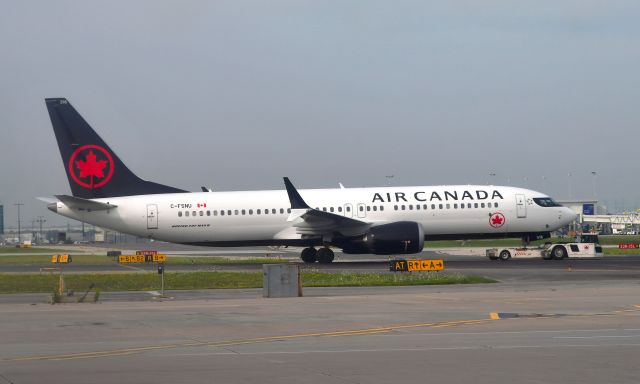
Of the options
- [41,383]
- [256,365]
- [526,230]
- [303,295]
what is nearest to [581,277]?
[303,295]

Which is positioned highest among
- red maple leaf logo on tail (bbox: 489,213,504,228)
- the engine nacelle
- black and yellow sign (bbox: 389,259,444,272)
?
red maple leaf logo on tail (bbox: 489,213,504,228)

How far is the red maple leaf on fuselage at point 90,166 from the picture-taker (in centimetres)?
4838

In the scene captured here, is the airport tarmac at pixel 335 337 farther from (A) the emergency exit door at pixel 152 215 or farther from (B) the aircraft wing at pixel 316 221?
(A) the emergency exit door at pixel 152 215

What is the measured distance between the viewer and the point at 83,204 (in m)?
47.2

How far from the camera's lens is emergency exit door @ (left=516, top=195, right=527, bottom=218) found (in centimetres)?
4988

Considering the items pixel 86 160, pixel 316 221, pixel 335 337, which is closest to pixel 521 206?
pixel 316 221

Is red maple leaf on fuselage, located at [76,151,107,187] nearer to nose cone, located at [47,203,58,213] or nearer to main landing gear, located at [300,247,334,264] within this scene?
nose cone, located at [47,203,58,213]

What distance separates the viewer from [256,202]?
48688mm

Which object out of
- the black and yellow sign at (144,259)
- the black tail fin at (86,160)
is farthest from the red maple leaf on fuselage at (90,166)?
the black and yellow sign at (144,259)

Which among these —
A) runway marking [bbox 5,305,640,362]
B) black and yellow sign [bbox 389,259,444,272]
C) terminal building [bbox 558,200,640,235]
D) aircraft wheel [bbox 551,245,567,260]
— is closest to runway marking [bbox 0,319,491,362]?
runway marking [bbox 5,305,640,362]

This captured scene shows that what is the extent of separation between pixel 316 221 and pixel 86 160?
12.6 meters

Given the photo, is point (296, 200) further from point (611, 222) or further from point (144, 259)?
point (611, 222)

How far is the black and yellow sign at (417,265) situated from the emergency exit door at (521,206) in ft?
46.6

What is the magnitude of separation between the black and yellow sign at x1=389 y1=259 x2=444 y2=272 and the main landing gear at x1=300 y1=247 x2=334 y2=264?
11.1 m
